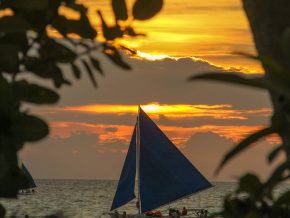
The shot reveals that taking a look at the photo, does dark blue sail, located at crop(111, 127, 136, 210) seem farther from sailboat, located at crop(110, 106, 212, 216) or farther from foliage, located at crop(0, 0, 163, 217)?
foliage, located at crop(0, 0, 163, 217)

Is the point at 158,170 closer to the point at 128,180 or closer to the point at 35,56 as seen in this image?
the point at 128,180

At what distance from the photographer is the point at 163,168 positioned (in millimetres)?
36812

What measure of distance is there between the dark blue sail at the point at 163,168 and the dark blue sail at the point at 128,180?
60 centimetres

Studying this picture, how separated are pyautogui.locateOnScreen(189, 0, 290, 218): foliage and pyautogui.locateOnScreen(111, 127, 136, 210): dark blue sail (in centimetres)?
3490

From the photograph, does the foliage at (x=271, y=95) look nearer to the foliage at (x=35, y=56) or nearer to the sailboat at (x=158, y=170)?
the foliage at (x=35, y=56)

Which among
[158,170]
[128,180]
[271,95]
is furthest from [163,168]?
[271,95]

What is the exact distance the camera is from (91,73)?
59.0 inches

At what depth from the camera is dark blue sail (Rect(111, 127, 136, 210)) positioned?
36.7 metres

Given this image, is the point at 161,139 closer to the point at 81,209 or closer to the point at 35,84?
the point at 35,84

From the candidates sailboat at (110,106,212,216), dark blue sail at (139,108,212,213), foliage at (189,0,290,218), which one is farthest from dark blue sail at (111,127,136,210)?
foliage at (189,0,290,218)

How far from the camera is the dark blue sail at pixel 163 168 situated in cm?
3659

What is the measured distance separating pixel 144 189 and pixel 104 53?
3607 centimetres

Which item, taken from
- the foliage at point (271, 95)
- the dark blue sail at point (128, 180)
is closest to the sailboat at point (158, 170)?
the dark blue sail at point (128, 180)

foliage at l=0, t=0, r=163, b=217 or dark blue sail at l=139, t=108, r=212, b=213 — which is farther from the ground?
foliage at l=0, t=0, r=163, b=217
